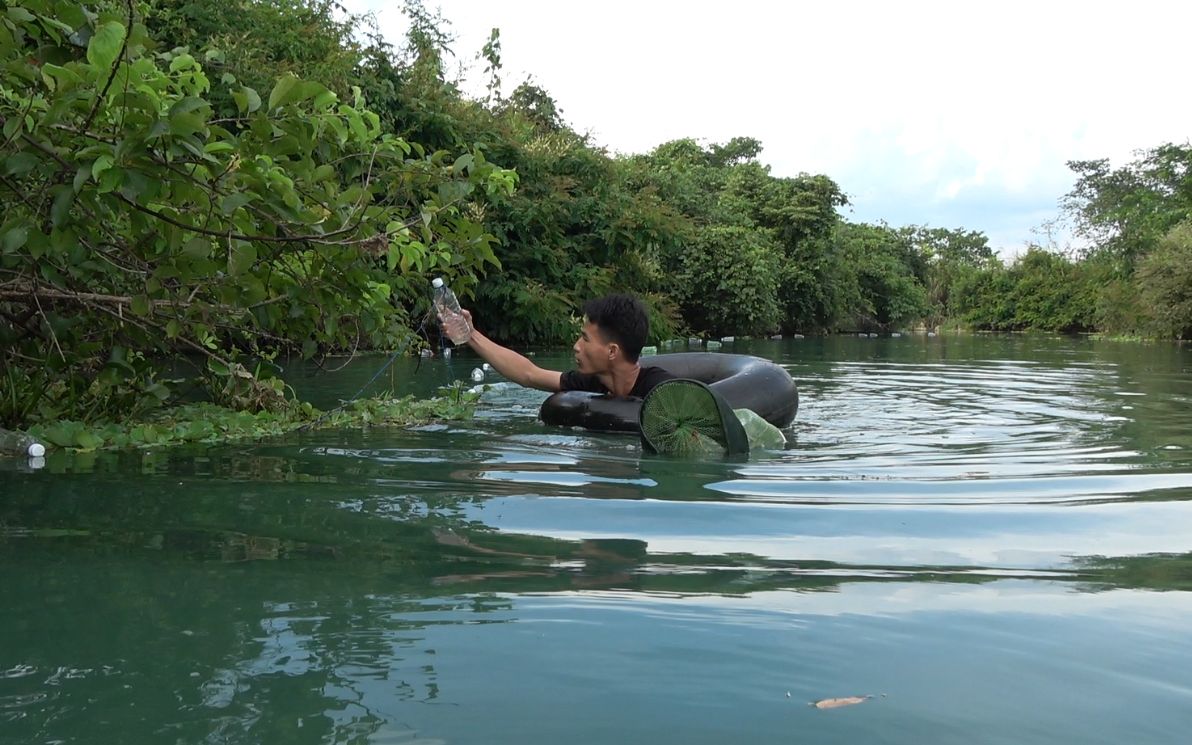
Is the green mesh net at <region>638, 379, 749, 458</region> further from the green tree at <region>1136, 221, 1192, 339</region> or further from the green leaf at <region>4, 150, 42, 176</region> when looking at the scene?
the green tree at <region>1136, 221, 1192, 339</region>

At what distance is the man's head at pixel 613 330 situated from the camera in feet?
19.7

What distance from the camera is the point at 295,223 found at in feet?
13.4

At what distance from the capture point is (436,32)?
21438 millimetres

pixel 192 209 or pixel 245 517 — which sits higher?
pixel 192 209

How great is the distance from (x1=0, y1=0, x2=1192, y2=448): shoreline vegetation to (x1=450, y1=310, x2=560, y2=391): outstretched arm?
0.49 metres

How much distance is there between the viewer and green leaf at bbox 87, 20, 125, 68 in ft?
9.43

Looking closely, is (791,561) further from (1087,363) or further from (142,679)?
(1087,363)

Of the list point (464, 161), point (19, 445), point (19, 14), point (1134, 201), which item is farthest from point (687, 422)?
point (1134, 201)

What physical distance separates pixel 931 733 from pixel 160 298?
425cm

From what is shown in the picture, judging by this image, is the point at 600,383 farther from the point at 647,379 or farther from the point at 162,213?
the point at 162,213

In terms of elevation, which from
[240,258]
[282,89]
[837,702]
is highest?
[282,89]

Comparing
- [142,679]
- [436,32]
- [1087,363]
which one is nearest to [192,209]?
[142,679]

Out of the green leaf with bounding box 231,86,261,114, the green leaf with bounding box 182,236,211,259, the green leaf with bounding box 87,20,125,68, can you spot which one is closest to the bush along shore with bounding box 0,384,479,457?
the green leaf with bounding box 182,236,211,259

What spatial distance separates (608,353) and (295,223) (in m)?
2.50
